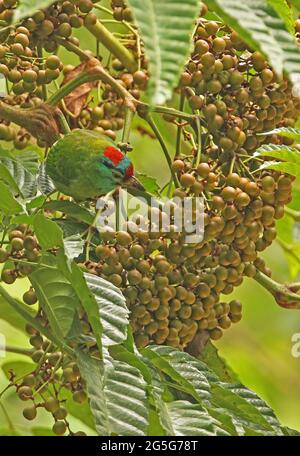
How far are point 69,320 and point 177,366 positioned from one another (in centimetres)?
16

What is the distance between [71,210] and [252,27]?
0.55m

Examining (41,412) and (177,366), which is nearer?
(177,366)

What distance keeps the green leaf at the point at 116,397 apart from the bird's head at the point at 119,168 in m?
0.28

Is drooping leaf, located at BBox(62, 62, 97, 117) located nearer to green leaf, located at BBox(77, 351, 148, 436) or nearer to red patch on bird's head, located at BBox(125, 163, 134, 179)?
red patch on bird's head, located at BBox(125, 163, 134, 179)

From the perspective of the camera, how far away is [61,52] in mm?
2385

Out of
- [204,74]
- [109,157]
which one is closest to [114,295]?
[109,157]

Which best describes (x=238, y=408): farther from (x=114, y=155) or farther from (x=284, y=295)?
(x=114, y=155)

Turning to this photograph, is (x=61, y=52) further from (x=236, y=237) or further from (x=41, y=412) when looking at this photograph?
(x=236, y=237)

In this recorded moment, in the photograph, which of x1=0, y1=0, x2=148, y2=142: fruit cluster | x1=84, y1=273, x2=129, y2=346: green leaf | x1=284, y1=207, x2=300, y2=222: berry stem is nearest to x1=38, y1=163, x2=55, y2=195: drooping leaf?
x1=0, y1=0, x2=148, y2=142: fruit cluster

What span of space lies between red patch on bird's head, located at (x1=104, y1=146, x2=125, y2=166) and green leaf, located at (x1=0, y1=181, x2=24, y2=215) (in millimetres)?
177

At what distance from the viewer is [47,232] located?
119cm

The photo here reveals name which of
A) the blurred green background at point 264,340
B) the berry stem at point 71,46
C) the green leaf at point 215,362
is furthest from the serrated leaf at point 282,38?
the blurred green background at point 264,340

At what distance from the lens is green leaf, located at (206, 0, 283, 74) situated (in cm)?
81
